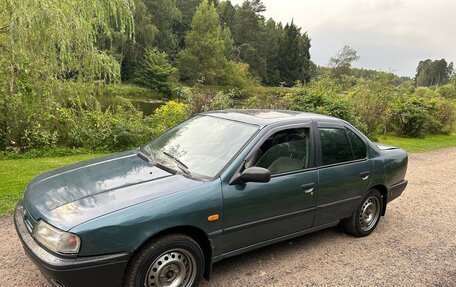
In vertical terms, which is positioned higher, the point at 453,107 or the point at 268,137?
the point at 268,137

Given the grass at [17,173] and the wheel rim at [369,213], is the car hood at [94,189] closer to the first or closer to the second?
the grass at [17,173]

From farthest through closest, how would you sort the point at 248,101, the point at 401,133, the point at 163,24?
the point at 163,24 → the point at 401,133 → the point at 248,101

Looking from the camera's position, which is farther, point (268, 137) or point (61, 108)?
point (61, 108)

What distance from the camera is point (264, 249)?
4566mm

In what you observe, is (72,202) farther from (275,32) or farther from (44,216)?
(275,32)

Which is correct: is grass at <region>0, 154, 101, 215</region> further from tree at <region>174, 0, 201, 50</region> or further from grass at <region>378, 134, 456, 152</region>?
tree at <region>174, 0, 201, 50</region>

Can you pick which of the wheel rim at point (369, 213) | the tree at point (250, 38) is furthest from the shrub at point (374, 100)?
the tree at point (250, 38)

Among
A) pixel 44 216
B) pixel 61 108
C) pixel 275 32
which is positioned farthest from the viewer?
pixel 275 32

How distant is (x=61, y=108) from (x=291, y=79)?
2745 inches

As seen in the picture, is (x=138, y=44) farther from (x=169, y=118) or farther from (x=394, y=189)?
(x=394, y=189)

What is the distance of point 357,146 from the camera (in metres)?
4.96

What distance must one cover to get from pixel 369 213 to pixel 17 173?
6.41m

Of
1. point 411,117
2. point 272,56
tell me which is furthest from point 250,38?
point 411,117

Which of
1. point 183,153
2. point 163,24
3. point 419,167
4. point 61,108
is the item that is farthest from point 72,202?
point 163,24
